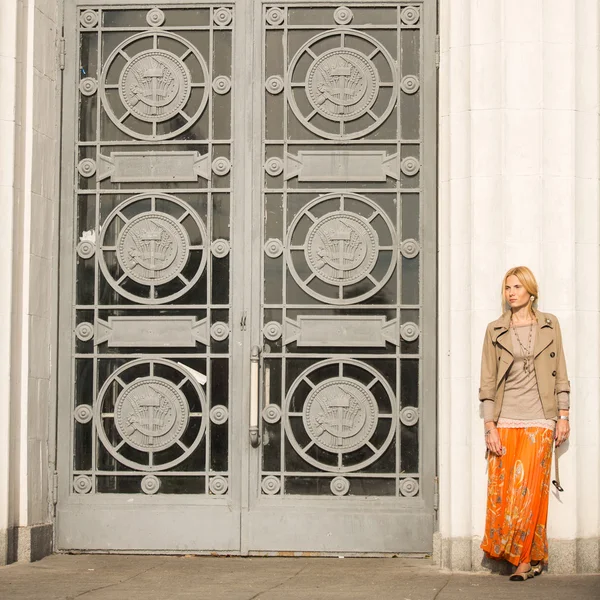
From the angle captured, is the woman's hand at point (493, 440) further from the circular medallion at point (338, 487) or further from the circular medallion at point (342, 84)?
the circular medallion at point (342, 84)

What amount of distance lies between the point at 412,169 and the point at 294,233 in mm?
1026

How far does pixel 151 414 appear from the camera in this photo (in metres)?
9.29

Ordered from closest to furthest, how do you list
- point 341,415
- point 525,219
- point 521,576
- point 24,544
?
1. point 521,576
2. point 525,219
3. point 24,544
4. point 341,415

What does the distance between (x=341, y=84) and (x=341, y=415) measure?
2535 millimetres

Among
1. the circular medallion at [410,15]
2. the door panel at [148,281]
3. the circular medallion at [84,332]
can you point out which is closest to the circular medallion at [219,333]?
the door panel at [148,281]

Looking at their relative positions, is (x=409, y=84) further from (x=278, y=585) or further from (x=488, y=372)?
(x=278, y=585)

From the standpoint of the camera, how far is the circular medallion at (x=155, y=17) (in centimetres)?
951

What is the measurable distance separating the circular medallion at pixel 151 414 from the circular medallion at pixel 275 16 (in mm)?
2895

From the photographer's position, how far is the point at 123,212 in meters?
9.45

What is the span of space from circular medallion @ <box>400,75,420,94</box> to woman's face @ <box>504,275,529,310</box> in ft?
6.14

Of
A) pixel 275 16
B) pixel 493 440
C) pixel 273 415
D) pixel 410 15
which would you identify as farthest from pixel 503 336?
pixel 275 16

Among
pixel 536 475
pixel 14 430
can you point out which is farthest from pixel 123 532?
pixel 536 475

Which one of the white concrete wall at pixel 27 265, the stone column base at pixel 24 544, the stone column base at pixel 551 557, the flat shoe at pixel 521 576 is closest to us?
the flat shoe at pixel 521 576

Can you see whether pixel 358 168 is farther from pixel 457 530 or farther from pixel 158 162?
pixel 457 530
